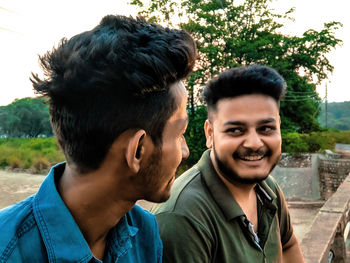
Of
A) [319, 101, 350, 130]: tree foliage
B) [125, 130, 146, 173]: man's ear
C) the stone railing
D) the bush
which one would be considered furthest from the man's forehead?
[319, 101, 350, 130]: tree foliage

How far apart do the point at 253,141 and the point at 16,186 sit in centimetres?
1691

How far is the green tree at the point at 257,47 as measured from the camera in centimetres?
1853

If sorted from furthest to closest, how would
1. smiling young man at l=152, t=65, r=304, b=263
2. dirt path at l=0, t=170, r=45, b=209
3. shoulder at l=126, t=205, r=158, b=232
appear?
1. dirt path at l=0, t=170, r=45, b=209
2. smiling young man at l=152, t=65, r=304, b=263
3. shoulder at l=126, t=205, r=158, b=232

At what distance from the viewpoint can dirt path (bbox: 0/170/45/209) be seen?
14.1 meters

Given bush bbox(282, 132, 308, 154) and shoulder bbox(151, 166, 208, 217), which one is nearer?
shoulder bbox(151, 166, 208, 217)

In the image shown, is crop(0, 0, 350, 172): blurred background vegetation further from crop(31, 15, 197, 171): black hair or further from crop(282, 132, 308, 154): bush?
crop(31, 15, 197, 171): black hair

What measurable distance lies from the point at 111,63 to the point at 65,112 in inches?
8.2

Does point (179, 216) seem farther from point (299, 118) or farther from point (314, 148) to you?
point (299, 118)

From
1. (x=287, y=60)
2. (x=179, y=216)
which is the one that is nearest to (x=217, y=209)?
(x=179, y=216)

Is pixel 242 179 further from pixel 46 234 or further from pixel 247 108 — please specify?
pixel 46 234

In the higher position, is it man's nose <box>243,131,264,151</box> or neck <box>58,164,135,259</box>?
man's nose <box>243,131,264,151</box>

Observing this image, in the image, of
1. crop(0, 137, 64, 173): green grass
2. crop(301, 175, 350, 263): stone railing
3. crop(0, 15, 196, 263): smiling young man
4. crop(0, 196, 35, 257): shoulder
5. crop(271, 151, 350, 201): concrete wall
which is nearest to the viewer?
crop(0, 196, 35, 257): shoulder

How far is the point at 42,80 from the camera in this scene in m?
1.10

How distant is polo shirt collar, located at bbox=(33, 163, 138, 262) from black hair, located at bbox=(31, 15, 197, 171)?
13 centimetres
